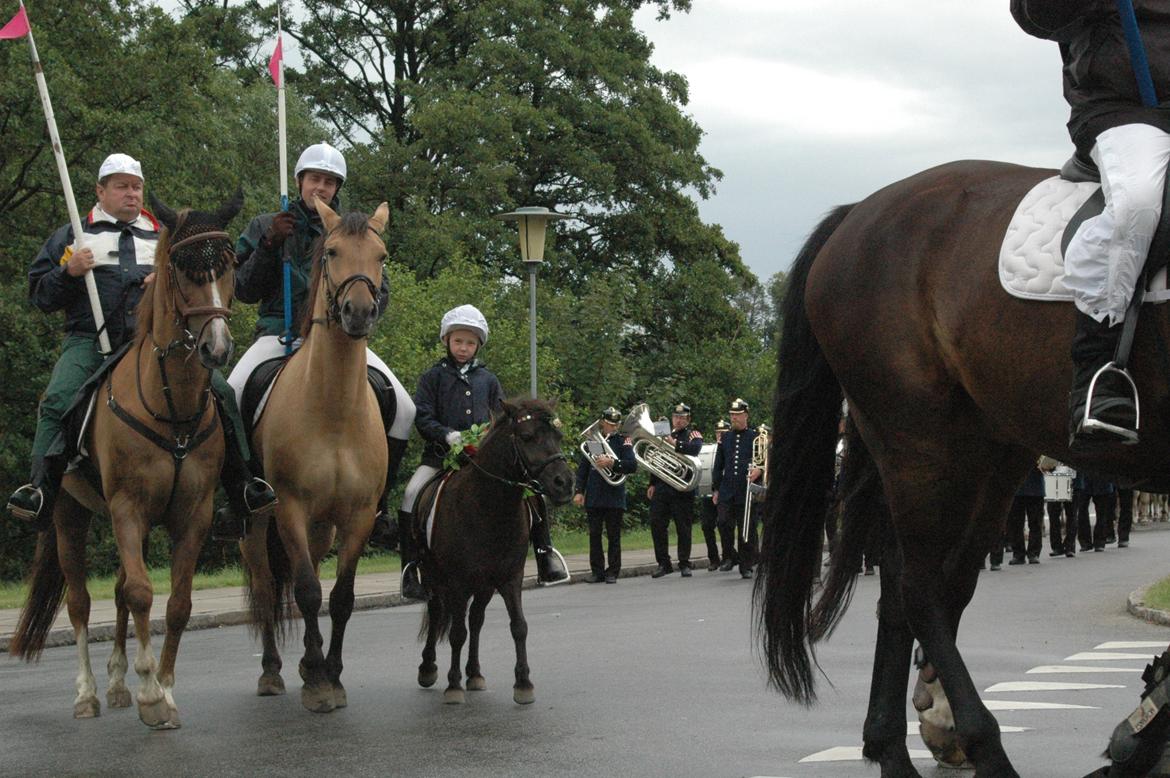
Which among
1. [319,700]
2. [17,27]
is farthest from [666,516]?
[319,700]

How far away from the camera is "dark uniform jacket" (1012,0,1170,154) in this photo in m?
5.46

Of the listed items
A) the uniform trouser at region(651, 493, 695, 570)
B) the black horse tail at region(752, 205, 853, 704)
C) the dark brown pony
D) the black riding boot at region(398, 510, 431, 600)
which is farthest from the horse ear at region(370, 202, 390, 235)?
the uniform trouser at region(651, 493, 695, 570)

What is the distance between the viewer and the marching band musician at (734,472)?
81.1 feet

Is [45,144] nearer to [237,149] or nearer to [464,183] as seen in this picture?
[237,149]

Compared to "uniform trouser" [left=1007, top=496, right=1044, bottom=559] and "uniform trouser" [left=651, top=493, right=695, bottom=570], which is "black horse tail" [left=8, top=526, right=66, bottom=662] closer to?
"uniform trouser" [left=651, top=493, right=695, bottom=570]

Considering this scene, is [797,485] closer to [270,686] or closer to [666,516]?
[270,686]

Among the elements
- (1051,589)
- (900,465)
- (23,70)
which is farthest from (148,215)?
(23,70)

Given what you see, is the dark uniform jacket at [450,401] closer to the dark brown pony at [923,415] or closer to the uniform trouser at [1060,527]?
the dark brown pony at [923,415]

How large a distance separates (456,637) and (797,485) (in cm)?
349

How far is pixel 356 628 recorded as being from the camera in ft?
50.6

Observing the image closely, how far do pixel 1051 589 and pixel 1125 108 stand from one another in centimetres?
1489

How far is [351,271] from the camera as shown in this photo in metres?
9.15

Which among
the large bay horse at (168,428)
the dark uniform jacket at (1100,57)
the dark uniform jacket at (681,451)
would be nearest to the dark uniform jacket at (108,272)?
the large bay horse at (168,428)

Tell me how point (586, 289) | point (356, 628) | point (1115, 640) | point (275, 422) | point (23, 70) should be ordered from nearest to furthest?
point (275, 422)
point (1115, 640)
point (356, 628)
point (23, 70)
point (586, 289)
